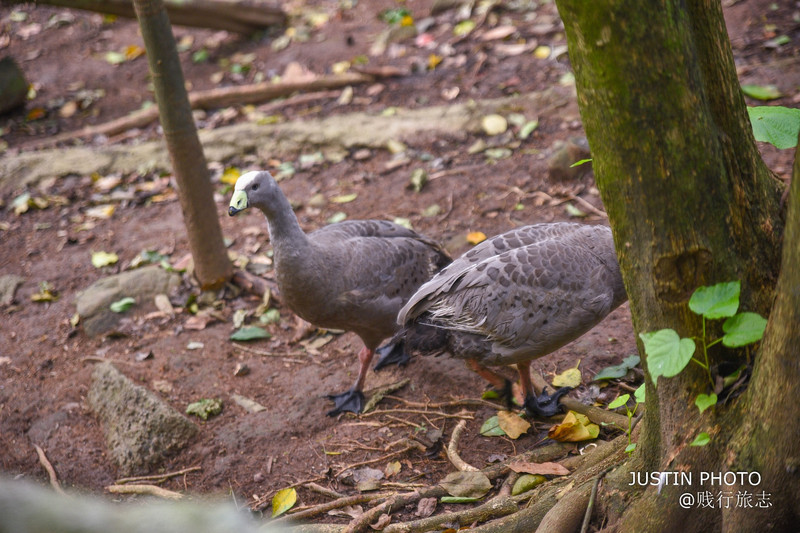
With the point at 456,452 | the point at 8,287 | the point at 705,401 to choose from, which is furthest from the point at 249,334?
the point at 705,401

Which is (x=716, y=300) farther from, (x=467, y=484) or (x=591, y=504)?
(x=467, y=484)

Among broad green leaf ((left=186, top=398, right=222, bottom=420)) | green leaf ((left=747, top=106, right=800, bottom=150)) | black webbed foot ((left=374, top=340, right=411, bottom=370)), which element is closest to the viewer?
green leaf ((left=747, top=106, right=800, bottom=150))

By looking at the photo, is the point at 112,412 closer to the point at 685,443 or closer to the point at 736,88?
the point at 685,443

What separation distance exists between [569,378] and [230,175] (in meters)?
4.30

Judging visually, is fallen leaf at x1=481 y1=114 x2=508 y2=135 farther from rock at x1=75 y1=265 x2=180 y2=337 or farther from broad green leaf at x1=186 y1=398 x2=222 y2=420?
broad green leaf at x1=186 y1=398 x2=222 y2=420

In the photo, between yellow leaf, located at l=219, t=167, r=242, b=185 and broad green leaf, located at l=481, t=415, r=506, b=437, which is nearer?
broad green leaf, located at l=481, t=415, r=506, b=437

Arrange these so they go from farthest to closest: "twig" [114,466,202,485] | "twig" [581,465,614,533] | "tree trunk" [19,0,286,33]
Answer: "tree trunk" [19,0,286,33]
"twig" [114,466,202,485]
"twig" [581,465,614,533]

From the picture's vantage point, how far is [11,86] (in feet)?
28.9

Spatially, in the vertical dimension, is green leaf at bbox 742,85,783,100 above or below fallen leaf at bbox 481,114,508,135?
above

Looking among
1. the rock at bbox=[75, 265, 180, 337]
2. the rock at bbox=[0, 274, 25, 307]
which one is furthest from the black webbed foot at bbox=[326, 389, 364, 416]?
the rock at bbox=[0, 274, 25, 307]

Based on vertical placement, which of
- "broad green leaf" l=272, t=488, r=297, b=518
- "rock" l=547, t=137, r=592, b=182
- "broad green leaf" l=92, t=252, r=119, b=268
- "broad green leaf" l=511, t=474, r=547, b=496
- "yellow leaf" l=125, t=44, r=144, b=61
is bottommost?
"broad green leaf" l=272, t=488, r=297, b=518

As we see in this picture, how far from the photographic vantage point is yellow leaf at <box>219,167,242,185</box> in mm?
6830

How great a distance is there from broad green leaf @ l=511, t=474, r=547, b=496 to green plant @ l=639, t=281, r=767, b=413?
4.21 feet

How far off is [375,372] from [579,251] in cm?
167
